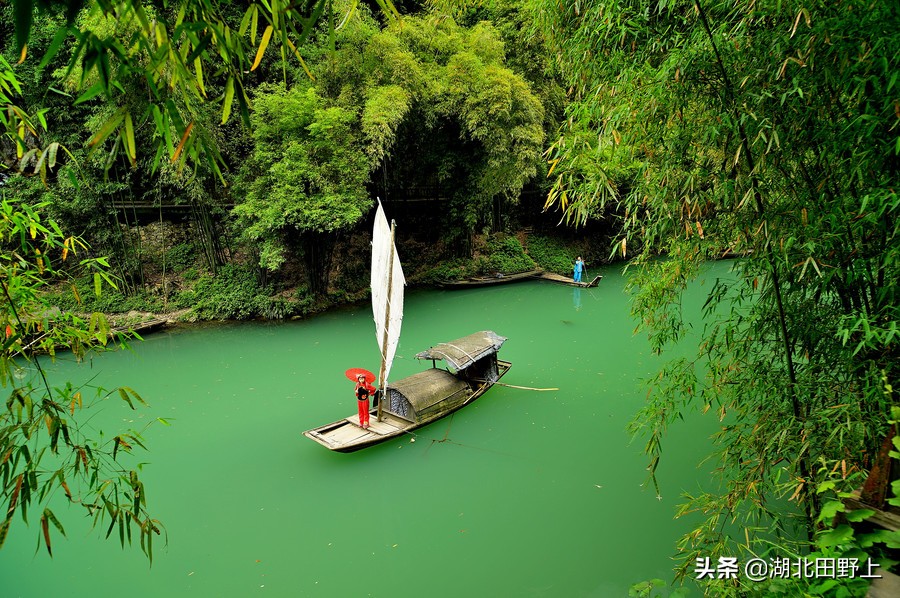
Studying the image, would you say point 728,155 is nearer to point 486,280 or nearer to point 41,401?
point 41,401

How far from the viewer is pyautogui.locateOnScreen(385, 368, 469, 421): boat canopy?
4.69 metres

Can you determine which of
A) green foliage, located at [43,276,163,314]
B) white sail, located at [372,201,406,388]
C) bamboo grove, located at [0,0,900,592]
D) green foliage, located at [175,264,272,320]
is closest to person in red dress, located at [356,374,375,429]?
white sail, located at [372,201,406,388]

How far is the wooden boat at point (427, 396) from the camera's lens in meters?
4.37

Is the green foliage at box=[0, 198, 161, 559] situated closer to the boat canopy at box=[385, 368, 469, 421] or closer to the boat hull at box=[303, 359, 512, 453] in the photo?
the boat hull at box=[303, 359, 512, 453]

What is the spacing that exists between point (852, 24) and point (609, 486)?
3.28 meters

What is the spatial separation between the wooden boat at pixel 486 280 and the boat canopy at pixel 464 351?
5.00 meters

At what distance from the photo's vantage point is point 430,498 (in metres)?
3.81

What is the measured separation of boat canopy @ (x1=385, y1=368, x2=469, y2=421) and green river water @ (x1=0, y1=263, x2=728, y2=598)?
230mm

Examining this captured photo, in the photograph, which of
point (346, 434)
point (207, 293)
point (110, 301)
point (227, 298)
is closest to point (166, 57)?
point (346, 434)

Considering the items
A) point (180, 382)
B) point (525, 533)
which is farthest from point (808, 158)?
point (180, 382)

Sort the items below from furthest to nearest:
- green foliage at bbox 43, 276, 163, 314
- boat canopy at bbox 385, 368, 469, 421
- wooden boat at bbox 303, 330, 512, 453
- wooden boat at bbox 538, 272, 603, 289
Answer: wooden boat at bbox 538, 272, 603, 289, green foliage at bbox 43, 276, 163, 314, boat canopy at bbox 385, 368, 469, 421, wooden boat at bbox 303, 330, 512, 453

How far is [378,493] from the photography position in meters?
3.88

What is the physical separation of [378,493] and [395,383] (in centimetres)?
127

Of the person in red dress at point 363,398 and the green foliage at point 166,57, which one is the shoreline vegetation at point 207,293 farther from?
the green foliage at point 166,57
